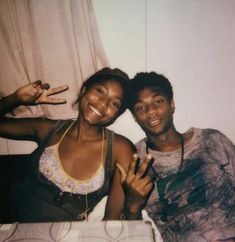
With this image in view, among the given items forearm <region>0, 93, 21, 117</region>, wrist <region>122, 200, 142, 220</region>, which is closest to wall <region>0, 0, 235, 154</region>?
forearm <region>0, 93, 21, 117</region>

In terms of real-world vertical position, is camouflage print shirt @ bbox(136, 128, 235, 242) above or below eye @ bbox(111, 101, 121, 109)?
below

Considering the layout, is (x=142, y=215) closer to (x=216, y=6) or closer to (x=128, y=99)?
(x=128, y=99)

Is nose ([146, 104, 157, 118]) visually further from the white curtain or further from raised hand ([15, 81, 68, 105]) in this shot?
raised hand ([15, 81, 68, 105])

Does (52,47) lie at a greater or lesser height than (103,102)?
greater

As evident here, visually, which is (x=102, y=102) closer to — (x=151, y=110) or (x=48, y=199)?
(x=151, y=110)

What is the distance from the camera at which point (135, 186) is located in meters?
1.67

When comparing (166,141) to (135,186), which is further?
(166,141)

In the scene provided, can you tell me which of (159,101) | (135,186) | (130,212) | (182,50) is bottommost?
(130,212)

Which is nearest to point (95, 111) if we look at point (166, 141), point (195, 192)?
point (166, 141)

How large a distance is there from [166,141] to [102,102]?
46 centimetres

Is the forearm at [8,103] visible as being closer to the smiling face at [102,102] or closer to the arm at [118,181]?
the smiling face at [102,102]

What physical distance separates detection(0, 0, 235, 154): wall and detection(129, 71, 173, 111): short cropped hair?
0.10 ft

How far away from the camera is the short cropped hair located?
1744 millimetres

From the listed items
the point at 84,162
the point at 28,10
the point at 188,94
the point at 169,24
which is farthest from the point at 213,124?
the point at 28,10
